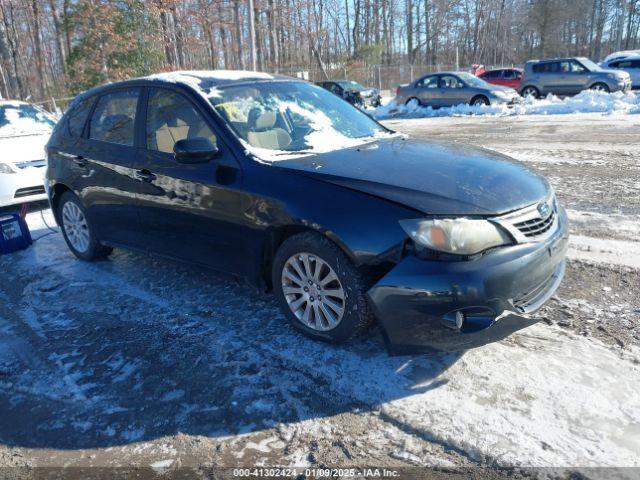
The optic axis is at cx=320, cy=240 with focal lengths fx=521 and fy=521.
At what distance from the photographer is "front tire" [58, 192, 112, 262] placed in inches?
205

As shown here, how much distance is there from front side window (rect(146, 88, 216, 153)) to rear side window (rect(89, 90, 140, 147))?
9.3 inches

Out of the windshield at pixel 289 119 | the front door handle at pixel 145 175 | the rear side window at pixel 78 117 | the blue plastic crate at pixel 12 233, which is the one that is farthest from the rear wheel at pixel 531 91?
the front door handle at pixel 145 175

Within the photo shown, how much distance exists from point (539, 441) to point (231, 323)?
2192 mm

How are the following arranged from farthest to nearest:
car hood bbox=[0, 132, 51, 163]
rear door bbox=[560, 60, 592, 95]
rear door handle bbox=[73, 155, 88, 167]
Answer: rear door bbox=[560, 60, 592, 95] → car hood bbox=[0, 132, 51, 163] → rear door handle bbox=[73, 155, 88, 167]

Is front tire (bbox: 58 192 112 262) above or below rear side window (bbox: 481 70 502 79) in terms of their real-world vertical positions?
below

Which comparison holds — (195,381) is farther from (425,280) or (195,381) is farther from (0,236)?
(0,236)

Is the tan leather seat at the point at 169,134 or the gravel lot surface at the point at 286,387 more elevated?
the tan leather seat at the point at 169,134

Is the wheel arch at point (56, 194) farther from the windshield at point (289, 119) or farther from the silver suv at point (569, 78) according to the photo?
the silver suv at point (569, 78)

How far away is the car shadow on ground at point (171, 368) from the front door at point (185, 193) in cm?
47

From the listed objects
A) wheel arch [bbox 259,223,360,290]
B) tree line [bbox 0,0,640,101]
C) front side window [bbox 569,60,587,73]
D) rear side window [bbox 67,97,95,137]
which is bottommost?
wheel arch [bbox 259,223,360,290]

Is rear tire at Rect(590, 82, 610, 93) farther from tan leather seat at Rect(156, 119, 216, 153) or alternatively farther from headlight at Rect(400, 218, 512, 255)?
headlight at Rect(400, 218, 512, 255)

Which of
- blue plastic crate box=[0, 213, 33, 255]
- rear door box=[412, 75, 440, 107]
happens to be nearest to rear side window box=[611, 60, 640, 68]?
rear door box=[412, 75, 440, 107]

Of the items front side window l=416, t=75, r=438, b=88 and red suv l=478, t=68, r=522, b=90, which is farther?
red suv l=478, t=68, r=522, b=90

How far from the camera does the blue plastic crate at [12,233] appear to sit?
584 centimetres
